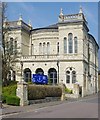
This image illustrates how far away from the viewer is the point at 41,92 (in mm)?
33469

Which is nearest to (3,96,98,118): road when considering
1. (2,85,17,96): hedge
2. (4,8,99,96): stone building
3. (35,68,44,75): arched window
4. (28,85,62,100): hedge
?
(2,85,17,96): hedge

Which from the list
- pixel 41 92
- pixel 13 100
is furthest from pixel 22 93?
pixel 41 92

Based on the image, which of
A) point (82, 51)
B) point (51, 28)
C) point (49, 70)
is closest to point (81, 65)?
point (82, 51)

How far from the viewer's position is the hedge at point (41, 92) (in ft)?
101

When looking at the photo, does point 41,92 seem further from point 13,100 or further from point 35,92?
point 13,100

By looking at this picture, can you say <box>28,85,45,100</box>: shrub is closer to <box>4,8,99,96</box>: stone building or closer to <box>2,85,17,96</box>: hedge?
<box>2,85,17,96</box>: hedge

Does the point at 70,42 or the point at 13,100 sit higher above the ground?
the point at 70,42

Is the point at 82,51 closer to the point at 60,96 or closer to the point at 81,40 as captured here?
the point at 81,40

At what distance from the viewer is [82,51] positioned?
2036 inches

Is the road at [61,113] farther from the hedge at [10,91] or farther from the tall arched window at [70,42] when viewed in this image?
the tall arched window at [70,42]

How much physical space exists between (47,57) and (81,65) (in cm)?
631

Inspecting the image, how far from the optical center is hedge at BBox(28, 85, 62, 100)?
30934mm

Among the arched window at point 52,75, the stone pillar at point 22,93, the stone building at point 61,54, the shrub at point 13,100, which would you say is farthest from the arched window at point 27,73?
the shrub at point 13,100

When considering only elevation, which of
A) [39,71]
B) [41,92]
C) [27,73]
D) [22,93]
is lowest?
[41,92]
